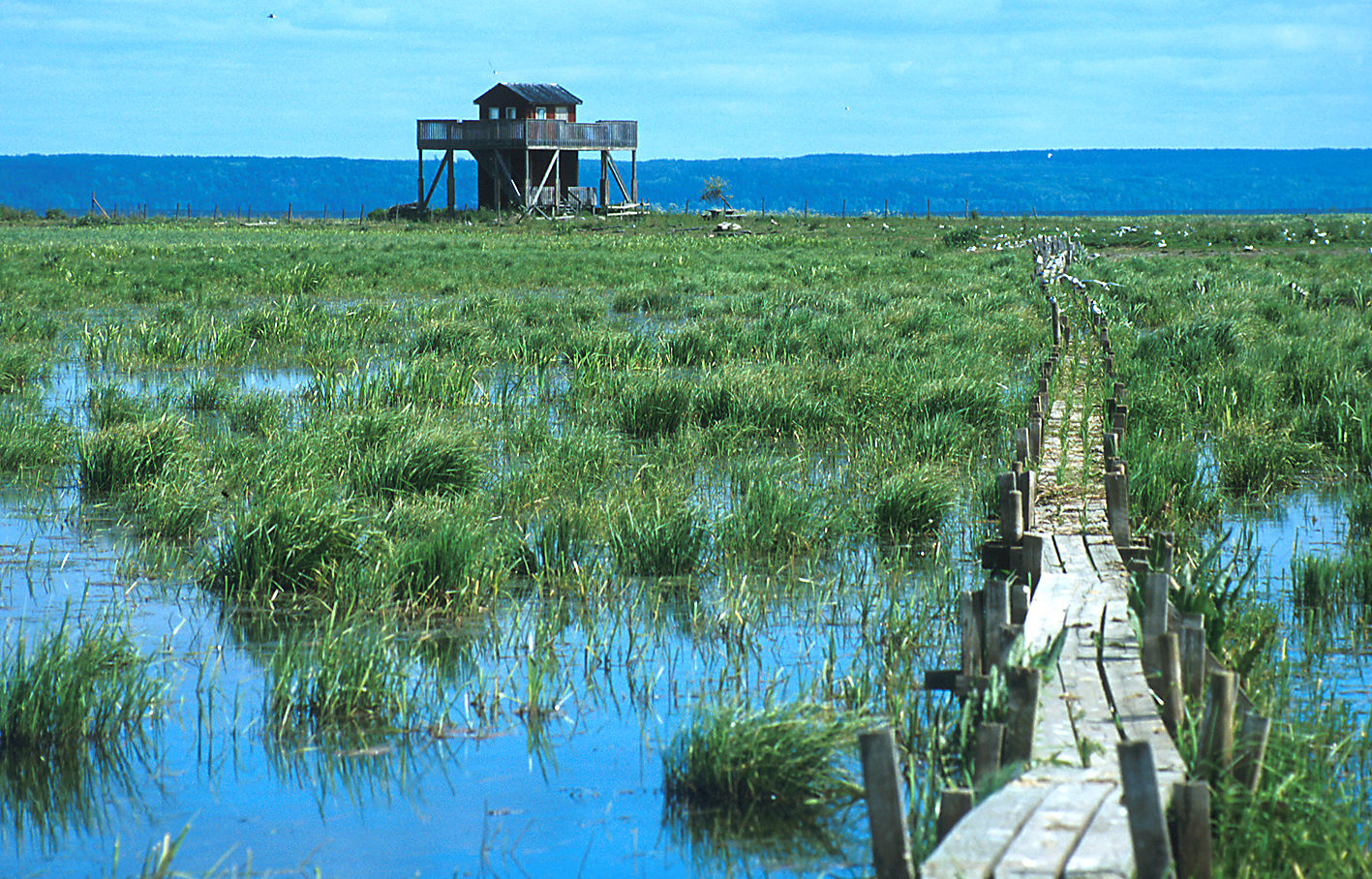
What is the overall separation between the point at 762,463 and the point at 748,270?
24644 mm

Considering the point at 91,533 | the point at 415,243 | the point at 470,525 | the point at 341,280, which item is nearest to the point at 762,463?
the point at 470,525

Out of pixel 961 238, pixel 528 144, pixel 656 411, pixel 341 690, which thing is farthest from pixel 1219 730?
pixel 528 144

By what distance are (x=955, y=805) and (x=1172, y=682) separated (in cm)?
133

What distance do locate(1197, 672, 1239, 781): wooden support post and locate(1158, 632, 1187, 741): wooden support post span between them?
0.38 m

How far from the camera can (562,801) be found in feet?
17.0

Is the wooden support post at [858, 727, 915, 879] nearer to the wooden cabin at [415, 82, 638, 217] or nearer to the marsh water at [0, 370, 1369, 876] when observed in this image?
the marsh water at [0, 370, 1369, 876]

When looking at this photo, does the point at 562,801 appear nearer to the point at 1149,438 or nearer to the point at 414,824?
the point at 414,824

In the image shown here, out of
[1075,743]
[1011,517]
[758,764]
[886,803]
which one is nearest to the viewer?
[886,803]

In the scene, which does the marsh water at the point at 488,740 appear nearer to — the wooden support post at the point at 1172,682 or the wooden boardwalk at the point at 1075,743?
the wooden boardwalk at the point at 1075,743

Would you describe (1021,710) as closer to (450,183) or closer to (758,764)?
(758,764)

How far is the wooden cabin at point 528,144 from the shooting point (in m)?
65.2

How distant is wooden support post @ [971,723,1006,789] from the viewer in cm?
411

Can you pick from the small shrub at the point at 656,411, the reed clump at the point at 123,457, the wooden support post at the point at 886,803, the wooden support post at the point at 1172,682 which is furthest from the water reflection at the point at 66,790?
the small shrub at the point at 656,411

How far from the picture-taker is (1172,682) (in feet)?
15.7
